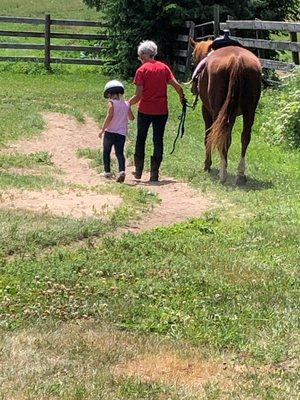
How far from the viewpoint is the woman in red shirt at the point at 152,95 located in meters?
11.1

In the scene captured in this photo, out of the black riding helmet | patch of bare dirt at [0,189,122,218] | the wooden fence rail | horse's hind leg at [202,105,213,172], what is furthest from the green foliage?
patch of bare dirt at [0,189,122,218]

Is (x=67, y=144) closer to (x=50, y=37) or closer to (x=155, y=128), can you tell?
(x=155, y=128)

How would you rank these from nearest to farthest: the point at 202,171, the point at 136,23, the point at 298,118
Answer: the point at 202,171
the point at 298,118
the point at 136,23

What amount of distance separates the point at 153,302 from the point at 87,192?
435 centimetres

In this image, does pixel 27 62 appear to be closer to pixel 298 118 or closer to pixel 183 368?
pixel 298 118

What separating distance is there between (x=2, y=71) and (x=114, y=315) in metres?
22.2

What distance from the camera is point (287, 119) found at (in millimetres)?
14266

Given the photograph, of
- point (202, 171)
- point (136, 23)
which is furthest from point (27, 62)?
point (202, 171)

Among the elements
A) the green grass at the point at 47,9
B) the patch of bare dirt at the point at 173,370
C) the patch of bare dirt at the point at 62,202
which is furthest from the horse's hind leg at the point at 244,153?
the green grass at the point at 47,9

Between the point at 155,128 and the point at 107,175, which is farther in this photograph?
the point at 155,128

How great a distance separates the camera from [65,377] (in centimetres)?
437

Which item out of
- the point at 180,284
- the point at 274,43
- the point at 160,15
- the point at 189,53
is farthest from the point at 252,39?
the point at 180,284

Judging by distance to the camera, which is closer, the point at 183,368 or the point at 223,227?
the point at 183,368

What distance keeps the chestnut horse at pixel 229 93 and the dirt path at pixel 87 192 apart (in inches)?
29.8
